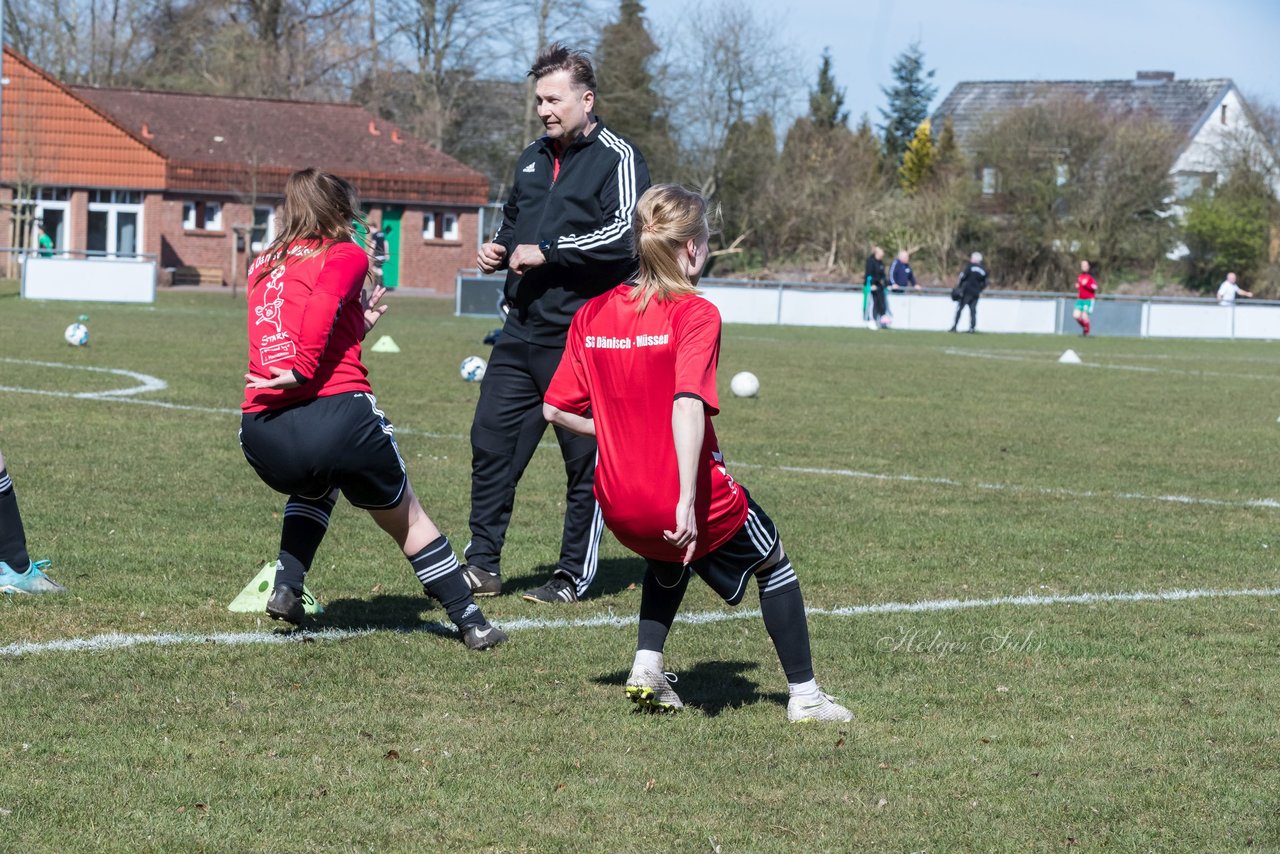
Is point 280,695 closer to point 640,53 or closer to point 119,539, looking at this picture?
point 119,539

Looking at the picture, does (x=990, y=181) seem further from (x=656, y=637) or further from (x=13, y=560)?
(x=656, y=637)

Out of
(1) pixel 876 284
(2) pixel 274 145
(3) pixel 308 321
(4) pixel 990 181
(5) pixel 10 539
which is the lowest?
(5) pixel 10 539

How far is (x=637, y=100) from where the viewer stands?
61656 mm

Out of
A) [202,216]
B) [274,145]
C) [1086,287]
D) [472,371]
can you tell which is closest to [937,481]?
[472,371]

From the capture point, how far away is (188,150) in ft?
180

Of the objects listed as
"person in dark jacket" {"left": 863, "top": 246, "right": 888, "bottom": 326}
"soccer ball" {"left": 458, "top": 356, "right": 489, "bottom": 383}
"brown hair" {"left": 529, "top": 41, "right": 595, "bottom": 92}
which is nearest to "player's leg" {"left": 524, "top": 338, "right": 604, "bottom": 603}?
"brown hair" {"left": 529, "top": 41, "right": 595, "bottom": 92}

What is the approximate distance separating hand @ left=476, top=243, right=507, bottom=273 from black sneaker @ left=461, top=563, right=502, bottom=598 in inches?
49.1

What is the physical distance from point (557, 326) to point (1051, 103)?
2053 inches

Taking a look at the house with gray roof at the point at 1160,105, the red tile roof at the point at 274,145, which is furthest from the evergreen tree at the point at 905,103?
the red tile roof at the point at 274,145

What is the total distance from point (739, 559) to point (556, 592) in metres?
1.99

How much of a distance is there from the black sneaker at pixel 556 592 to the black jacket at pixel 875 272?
3062cm

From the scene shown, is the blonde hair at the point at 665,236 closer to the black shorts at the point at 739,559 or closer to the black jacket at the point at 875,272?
the black shorts at the point at 739,559

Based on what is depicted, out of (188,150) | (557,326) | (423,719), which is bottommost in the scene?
(423,719)

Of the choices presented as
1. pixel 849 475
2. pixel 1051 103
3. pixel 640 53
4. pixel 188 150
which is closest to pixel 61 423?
pixel 849 475
